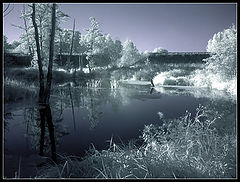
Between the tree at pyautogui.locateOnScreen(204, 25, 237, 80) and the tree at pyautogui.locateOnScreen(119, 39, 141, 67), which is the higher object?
the tree at pyautogui.locateOnScreen(119, 39, 141, 67)

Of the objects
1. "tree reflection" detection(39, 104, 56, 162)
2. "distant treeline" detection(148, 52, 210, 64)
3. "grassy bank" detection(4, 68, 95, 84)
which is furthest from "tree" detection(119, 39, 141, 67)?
"tree reflection" detection(39, 104, 56, 162)

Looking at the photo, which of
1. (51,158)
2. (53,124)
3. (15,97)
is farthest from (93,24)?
(51,158)

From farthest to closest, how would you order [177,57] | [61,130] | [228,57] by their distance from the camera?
[177,57], [228,57], [61,130]

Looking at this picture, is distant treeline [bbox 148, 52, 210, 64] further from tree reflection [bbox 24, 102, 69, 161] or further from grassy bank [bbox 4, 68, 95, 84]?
tree reflection [bbox 24, 102, 69, 161]

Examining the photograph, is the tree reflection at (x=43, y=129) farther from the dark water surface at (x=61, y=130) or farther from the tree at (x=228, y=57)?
the tree at (x=228, y=57)

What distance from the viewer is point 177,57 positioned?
166 feet

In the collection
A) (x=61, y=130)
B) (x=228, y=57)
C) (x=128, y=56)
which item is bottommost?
(x=61, y=130)

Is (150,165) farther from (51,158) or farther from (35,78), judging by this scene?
(35,78)

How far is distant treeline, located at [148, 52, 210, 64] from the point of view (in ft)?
161

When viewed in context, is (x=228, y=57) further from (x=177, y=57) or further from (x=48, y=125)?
(x=177, y=57)

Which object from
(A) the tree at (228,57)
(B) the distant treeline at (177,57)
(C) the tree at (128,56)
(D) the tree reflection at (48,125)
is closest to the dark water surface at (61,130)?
(D) the tree reflection at (48,125)

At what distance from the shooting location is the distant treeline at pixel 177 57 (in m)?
48.9

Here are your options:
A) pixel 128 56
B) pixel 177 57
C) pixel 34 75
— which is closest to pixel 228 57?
pixel 34 75

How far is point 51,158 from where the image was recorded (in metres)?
4.83
